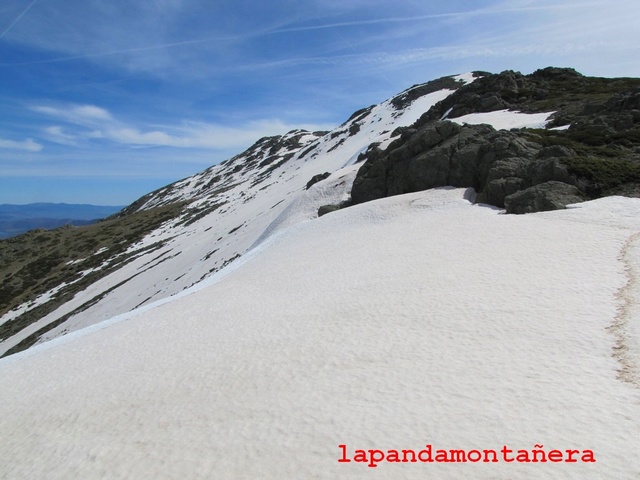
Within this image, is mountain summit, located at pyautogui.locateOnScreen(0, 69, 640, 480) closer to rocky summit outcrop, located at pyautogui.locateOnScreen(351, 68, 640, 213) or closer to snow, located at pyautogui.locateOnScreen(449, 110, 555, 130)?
rocky summit outcrop, located at pyautogui.locateOnScreen(351, 68, 640, 213)

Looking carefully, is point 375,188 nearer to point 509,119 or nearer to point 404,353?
point 509,119

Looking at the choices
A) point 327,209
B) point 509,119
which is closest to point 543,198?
point 327,209

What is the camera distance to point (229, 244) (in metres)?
58.2

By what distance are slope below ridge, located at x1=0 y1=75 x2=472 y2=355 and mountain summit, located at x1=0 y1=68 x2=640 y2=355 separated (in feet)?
1.24

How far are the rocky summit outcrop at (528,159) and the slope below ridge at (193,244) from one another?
66.3 feet

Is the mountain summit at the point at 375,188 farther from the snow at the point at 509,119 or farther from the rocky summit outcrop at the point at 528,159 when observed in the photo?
the snow at the point at 509,119

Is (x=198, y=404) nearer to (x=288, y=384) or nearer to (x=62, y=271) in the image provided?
(x=288, y=384)

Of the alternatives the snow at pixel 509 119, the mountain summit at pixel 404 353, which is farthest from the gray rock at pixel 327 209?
the snow at pixel 509 119

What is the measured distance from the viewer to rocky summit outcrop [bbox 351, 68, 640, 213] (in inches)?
1012

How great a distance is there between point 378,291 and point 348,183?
3670cm

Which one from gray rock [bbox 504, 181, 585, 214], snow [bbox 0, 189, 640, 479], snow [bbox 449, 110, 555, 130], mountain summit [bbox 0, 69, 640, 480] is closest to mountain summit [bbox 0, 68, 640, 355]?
gray rock [bbox 504, 181, 585, 214]

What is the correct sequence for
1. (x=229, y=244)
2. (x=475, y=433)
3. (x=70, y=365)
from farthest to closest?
(x=229, y=244) → (x=70, y=365) → (x=475, y=433)

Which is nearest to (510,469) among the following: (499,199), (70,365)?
(70,365)

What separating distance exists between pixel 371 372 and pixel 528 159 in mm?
27048
